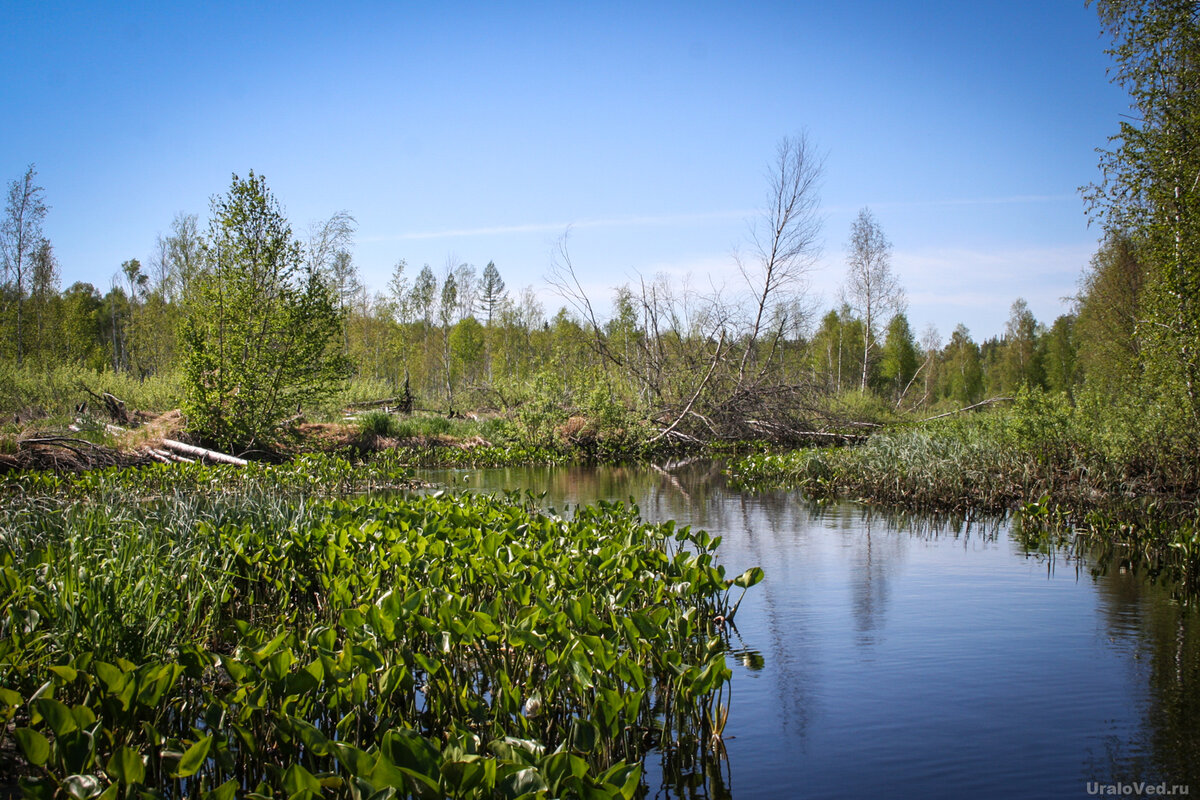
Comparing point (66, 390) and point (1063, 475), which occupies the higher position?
point (66, 390)

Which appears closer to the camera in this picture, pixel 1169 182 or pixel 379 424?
pixel 1169 182

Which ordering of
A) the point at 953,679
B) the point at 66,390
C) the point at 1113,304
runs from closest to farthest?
the point at 953,679 → the point at 66,390 → the point at 1113,304

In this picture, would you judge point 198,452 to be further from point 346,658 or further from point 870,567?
point 346,658

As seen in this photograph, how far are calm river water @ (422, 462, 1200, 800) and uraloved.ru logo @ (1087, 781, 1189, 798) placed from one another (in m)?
0.01

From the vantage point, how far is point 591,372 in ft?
79.4

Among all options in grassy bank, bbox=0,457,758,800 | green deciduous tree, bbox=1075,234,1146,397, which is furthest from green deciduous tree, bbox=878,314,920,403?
grassy bank, bbox=0,457,758,800

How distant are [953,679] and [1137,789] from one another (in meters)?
1.48

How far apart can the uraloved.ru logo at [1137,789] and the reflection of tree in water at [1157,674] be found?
50mm

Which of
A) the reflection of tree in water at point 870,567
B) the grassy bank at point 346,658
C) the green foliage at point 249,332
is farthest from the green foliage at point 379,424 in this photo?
the grassy bank at point 346,658

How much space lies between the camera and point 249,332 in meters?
17.5

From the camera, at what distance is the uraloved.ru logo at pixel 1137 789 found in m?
3.63

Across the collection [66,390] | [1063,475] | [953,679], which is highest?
[66,390]

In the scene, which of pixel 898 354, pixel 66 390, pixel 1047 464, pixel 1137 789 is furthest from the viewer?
pixel 898 354

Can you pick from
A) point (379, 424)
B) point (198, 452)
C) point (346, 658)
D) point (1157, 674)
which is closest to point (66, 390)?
point (379, 424)
